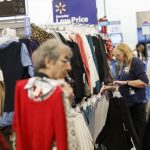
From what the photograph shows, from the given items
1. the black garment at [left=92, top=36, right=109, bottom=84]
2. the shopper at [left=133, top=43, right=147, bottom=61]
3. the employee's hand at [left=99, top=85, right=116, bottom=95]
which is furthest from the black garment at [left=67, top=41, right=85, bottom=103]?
the shopper at [left=133, top=43, right=147, bottom=61]

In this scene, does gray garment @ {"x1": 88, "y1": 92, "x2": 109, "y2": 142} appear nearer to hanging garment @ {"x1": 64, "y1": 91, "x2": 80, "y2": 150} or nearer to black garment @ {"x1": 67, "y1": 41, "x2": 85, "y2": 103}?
black garment @ {"x1": 67, "y1": 41, "x2": 85, "y2": 103}

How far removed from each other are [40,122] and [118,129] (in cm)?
252

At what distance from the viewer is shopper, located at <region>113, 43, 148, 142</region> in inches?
222

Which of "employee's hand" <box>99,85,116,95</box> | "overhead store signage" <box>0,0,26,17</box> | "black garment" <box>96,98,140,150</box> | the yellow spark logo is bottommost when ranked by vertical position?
"black garment" <box>96,98,140,150</box>

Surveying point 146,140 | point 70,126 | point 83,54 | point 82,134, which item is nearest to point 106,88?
point 83,54

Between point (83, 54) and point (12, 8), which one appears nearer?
point (12, 8)

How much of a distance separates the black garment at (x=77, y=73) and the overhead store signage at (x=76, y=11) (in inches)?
123

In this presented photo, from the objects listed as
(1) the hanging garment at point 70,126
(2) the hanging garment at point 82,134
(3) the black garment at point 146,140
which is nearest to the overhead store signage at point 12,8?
(2) the hanging garment at point 82,134

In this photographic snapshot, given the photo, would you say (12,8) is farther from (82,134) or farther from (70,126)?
(70,126)

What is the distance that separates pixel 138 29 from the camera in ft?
41.4

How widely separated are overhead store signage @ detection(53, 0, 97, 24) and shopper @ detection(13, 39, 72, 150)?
535 cm

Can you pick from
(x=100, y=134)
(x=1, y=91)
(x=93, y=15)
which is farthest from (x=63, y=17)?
(x=1, y=91)

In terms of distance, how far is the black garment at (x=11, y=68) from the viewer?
4.02 m

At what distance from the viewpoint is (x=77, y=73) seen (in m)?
4.86
